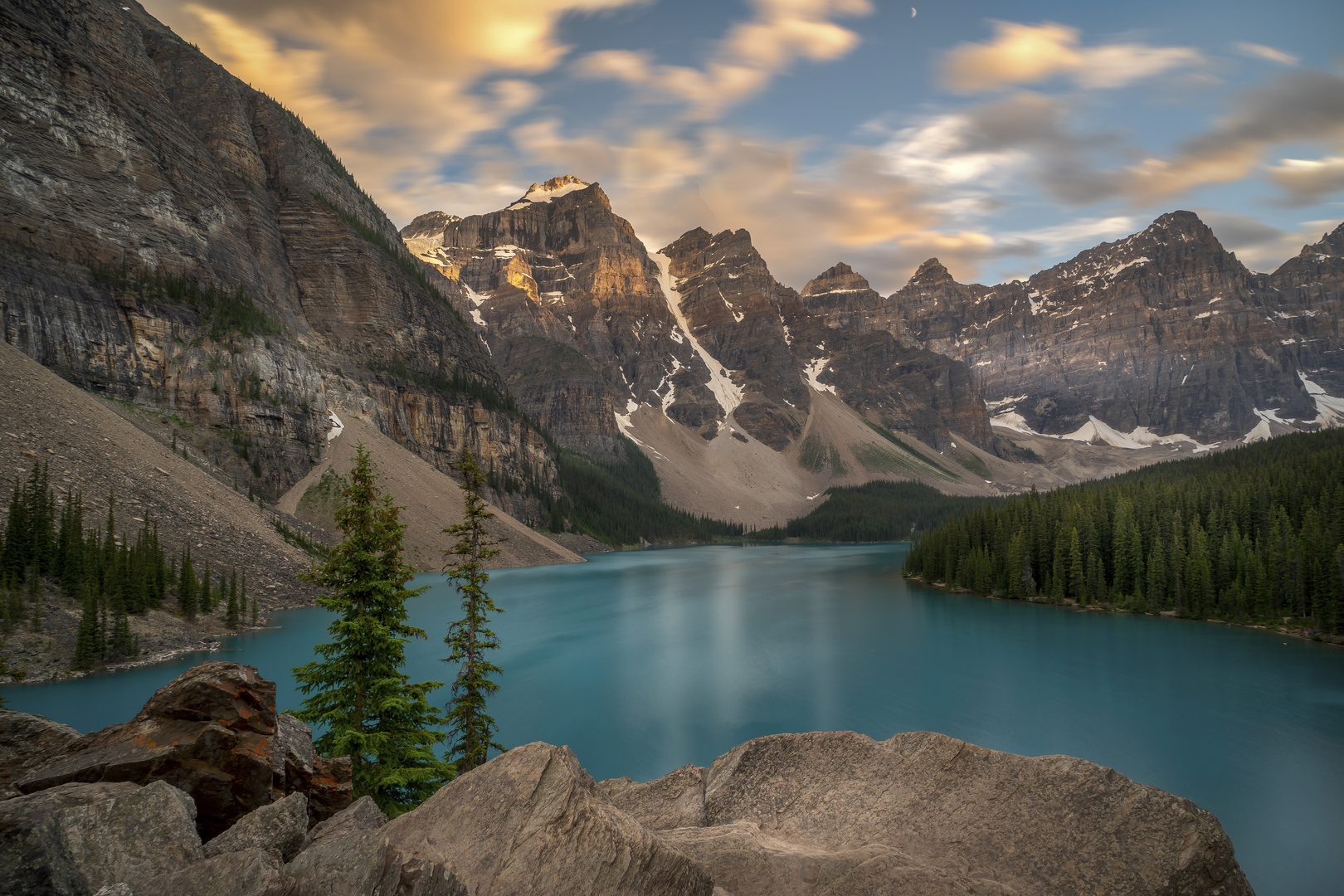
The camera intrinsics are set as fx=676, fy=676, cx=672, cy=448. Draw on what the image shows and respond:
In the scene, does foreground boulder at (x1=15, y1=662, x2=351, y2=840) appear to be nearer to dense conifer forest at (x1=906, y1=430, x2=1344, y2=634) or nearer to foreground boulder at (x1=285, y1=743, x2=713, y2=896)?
foreground boulder at (x1=285, y1=743, x2=713, y2=896)

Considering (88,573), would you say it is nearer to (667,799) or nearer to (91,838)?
(667,799)

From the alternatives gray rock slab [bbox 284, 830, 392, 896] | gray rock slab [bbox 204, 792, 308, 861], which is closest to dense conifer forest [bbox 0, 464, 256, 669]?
gray rock slab [bbox 204, 792, 308, 861]

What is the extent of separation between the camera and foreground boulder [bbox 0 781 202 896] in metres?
4.32

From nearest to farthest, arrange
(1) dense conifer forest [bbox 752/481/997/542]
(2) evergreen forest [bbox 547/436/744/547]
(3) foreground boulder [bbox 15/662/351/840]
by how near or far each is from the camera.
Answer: (3) foreground boulder [bbox 15/662/351/840], (2) evergreen forest [bbox 547/436/744/547], (1) dense conifer forest [bbox 752/481/997/542]

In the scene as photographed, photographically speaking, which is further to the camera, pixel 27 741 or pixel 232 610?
pixel 232 610

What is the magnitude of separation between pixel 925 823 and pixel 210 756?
25.4 ft

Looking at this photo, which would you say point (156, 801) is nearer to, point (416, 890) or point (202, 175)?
point (416, 890)

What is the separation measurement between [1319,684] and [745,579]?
179ft

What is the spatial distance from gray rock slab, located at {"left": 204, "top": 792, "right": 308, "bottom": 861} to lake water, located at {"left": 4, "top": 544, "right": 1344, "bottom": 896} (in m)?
17.0

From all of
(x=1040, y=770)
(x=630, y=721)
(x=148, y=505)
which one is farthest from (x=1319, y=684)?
(x=148, y=505)

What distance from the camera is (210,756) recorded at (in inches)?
276

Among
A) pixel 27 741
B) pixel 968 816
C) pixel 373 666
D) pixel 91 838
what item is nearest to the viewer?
pixel 91 838

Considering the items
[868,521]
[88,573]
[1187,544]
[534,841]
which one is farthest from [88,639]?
[868,521]

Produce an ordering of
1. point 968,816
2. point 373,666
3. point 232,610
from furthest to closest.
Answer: point 232,610
point 373,666
point 968,816
